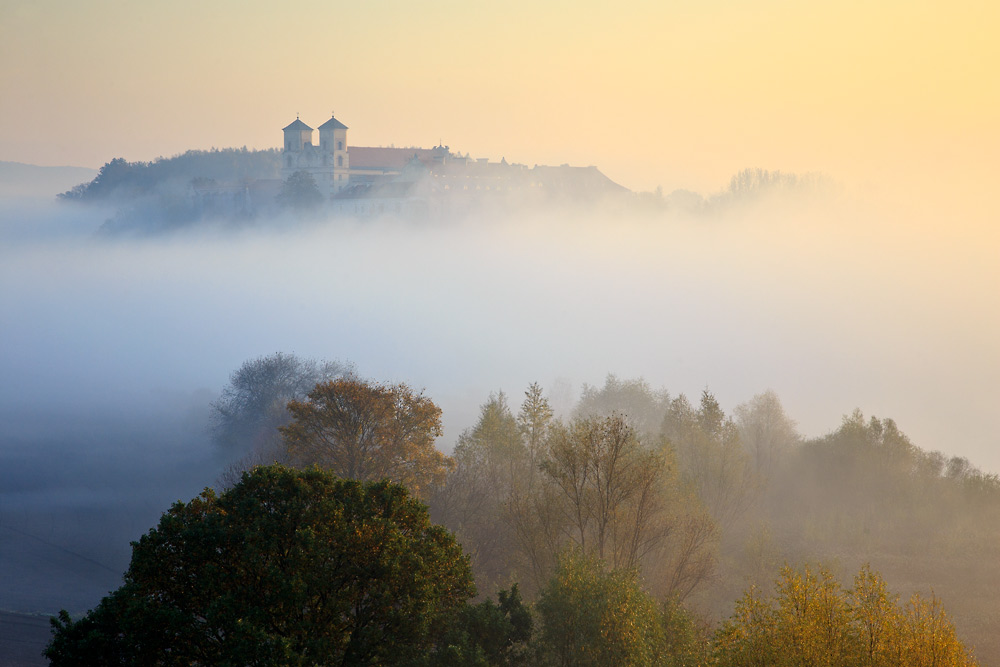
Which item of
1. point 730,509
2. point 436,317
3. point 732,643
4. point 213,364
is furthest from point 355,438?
point 436,317

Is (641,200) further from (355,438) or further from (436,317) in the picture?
(355,438)

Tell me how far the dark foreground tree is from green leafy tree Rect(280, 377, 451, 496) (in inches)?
643

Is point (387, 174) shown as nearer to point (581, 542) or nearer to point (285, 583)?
point (581, 542)

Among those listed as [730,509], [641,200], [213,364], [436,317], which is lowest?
[730,509]

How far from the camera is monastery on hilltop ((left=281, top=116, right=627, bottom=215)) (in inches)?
5098

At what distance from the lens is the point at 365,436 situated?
3375 centimetres

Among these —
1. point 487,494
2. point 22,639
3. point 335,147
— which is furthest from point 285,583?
point 335,147

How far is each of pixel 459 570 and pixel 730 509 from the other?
2678cm

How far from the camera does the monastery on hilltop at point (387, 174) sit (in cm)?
12950

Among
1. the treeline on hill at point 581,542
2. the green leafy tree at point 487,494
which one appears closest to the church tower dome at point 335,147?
the treeline on hill at point 581,542

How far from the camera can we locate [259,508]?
15.4 meters

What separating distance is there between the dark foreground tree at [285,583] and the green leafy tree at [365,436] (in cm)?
1633

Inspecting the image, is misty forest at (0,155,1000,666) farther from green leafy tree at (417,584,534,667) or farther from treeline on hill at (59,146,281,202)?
treeline on hill at (59,146,281,202)

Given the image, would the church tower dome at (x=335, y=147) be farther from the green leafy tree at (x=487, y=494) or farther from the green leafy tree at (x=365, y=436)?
the green leafy tree at (x=365, y=436)
